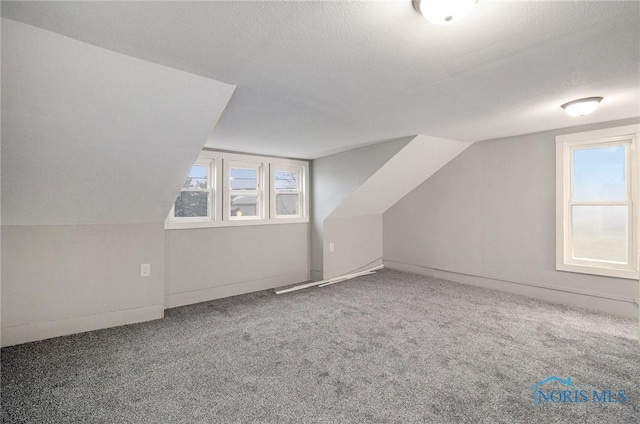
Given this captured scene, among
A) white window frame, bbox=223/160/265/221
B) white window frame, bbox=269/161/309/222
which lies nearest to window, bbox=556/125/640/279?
white window frame, bbox=269/161/309/222

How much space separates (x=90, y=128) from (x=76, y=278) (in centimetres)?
164

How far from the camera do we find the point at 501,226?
13.5ft

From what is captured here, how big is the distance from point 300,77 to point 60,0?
1217 mm

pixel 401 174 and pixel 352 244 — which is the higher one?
pixel 401 174

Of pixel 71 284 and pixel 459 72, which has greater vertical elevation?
pixel 459 72

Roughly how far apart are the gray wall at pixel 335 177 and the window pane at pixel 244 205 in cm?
98

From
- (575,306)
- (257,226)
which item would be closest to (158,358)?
(257,226)

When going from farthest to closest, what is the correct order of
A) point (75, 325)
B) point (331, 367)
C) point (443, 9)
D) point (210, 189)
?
point (210, 189)
point (75, 325)
point (331, 367)
point (443, 9)

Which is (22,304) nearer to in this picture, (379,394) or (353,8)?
(379,394)

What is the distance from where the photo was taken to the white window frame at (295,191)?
4.58 metres

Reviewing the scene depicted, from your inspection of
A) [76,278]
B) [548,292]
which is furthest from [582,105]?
[76,278]

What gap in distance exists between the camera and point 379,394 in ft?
6.29

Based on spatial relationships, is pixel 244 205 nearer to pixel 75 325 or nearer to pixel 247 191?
pixel 247 191

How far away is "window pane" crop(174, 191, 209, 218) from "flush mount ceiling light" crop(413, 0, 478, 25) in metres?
3.39
